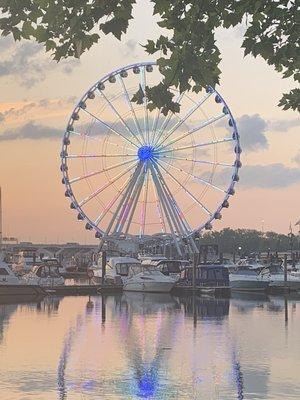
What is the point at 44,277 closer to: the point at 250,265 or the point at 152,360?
the point at 250,265

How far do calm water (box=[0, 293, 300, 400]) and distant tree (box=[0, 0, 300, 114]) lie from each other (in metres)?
13.4

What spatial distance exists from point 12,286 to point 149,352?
28.5 m

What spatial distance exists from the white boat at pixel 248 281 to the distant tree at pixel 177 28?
61926 millimetres

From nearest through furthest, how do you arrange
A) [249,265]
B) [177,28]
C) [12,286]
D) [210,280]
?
1. [177,28]
2. [12,286]
3. [210,280]
4. [249,265]

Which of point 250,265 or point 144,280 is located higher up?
point 250,265

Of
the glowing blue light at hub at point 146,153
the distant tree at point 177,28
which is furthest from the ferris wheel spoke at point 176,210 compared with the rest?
the distant tree at point 177,28

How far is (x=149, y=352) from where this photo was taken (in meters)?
29.9

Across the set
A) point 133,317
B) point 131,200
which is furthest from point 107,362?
point 131,200

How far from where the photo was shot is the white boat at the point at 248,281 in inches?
2746

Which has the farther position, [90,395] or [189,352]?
[189,352]

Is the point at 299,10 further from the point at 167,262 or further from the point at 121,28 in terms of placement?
the point at 167,262

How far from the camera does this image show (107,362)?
88.2ft

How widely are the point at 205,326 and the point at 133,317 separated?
22.7 ft

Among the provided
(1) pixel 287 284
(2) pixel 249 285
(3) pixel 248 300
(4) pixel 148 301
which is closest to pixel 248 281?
(2) pixel 249 285
